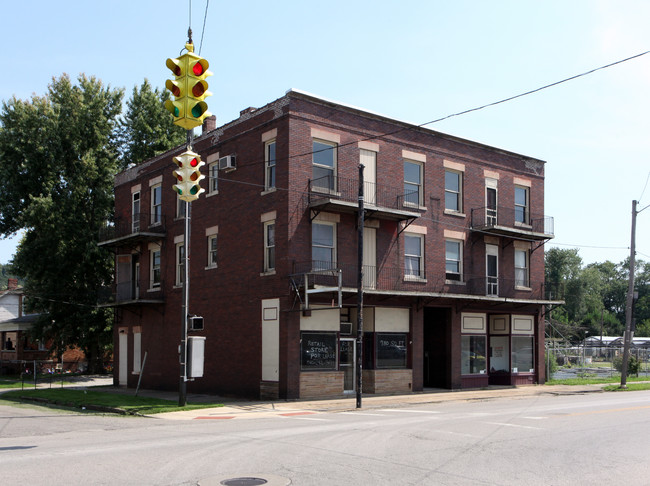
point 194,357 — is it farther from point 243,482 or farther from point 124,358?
point 124,358

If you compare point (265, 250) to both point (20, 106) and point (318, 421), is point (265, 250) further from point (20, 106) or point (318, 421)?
point (20, 106)

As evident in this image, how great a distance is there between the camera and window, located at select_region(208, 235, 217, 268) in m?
28.1

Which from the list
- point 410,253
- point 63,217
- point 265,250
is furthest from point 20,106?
point 410,253

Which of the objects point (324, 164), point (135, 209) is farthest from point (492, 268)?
point (135, 209)

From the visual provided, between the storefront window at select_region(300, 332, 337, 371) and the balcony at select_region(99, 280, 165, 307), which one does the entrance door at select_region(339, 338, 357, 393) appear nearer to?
the storefront window at select_region(300, 332, 337, 371)

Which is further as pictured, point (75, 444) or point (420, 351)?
point (420, 351)

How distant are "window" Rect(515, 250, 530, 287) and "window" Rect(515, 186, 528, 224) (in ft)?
4.97

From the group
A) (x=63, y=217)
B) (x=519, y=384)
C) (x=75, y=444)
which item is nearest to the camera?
(x=75, y=444)

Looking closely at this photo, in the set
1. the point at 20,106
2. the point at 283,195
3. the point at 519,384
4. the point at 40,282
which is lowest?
the point at 519,384

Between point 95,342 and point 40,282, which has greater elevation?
point 40,282

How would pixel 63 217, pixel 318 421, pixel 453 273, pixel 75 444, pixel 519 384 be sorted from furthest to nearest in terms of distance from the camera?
pixel 63 217 → pixel 519 384 → pixel 453 273 → pixel 318 421 → pixel 75 444

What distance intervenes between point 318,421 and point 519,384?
1782 centimetres

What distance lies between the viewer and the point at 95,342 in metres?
40.6

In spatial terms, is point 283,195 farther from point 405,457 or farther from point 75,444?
point 405,457
